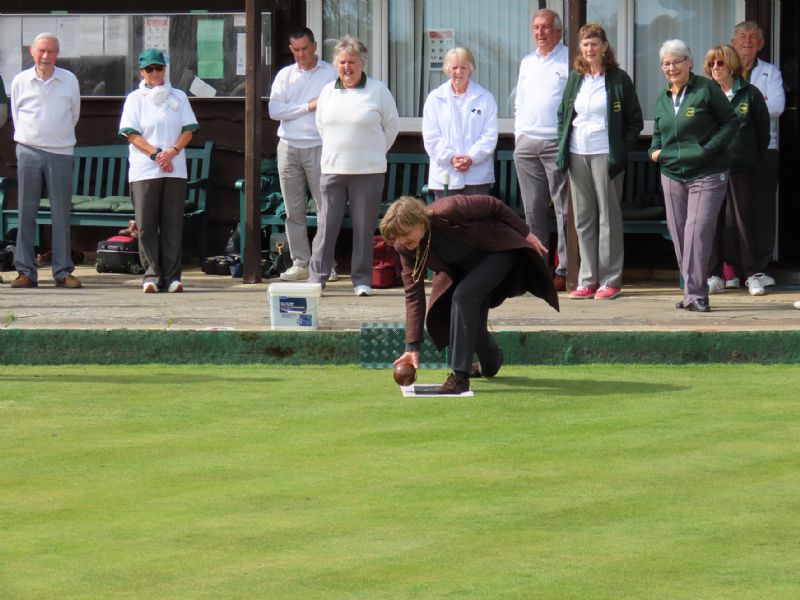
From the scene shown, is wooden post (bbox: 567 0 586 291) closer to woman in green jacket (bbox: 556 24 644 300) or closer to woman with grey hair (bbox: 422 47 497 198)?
woman in green jacket (bbox: 556 24 644 300)

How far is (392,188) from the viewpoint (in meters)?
12.5

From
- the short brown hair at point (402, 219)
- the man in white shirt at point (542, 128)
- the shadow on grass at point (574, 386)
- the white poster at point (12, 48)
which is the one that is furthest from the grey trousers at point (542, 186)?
the white poster at point (12, 48)

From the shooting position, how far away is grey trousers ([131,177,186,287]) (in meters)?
10.8

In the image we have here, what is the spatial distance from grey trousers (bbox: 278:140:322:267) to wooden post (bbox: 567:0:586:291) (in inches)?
67.6

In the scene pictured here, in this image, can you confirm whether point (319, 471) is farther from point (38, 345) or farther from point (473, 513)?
point (38, 345)

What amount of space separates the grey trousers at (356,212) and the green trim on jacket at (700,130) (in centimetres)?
197

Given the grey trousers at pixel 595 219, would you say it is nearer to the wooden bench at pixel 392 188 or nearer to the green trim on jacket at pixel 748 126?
the green trim on jacket at pixel 748 126

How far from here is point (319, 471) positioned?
5.84 metres

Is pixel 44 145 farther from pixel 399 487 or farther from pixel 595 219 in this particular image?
pixel 399 487

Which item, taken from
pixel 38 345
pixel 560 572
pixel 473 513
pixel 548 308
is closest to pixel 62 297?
pixel 38 345

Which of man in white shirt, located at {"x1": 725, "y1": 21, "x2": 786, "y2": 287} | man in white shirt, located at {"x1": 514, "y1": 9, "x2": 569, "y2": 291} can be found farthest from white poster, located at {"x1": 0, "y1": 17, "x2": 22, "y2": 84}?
man in white shirt, located at {"x1": 725, "y1": 21, "x2": 786, "y2": 287}

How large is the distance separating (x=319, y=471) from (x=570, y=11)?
5.41m

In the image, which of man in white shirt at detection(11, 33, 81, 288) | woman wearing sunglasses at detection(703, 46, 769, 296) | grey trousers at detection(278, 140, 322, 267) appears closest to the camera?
woman wearing sunglasses at detection(703, 46, 769, 296)

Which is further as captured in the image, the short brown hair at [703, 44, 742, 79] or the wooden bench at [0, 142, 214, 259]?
the wooden bench at [0, 142, 214, 259]
